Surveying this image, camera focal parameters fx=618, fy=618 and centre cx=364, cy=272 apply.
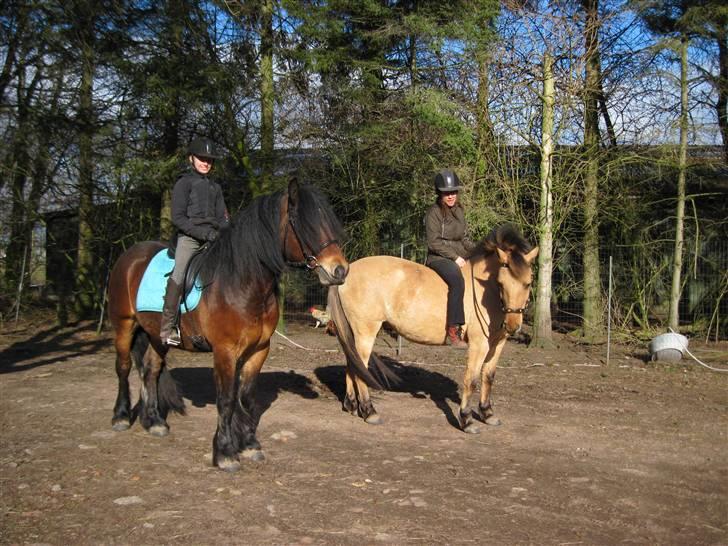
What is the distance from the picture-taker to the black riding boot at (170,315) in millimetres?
5371

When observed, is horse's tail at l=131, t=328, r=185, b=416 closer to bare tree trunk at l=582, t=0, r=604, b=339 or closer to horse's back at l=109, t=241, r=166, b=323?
horse's back at l=109, t=241, r=166, b=323

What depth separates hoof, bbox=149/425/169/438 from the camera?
233 inches

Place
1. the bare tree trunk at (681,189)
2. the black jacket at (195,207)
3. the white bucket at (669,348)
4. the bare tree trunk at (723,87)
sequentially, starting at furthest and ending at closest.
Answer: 1. the bare tree trunk at (723,87)
2. the bare tree trunk at (681,189)
3. the white bucket at (669,348)
4. the black jacket at (195,207)

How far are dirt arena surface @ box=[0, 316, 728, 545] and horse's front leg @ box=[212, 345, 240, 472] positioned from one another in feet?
0.57

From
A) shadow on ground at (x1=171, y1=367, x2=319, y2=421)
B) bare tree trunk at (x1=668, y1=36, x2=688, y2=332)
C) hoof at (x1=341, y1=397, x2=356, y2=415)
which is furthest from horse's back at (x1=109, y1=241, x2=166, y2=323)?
bare tree trunk at (x1=668, y1=36, x2=688, y2=332)

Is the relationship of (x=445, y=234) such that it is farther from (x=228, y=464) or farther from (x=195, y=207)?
(x=228, y=464)

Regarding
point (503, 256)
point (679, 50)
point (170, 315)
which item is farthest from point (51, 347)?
point (679, 50)

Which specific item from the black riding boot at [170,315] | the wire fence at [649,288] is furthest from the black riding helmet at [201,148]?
the wire fence at [649,288]

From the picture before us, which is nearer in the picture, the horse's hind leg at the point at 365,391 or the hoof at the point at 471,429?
the hoof at the point at 471,429

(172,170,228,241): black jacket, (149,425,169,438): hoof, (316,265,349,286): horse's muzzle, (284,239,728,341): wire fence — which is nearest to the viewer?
(316,265,349,286): horse's muzzle

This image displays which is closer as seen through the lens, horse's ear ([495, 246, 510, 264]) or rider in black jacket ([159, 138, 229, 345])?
rider in black jacket ([159, 138, 229, 345])

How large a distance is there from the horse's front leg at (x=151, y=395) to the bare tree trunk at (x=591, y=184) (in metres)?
9.28

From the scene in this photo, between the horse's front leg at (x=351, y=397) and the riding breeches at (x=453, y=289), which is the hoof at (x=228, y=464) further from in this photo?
the riding breeches at (x=453, y=289)

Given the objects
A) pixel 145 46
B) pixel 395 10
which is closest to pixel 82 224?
pixel 145 46
